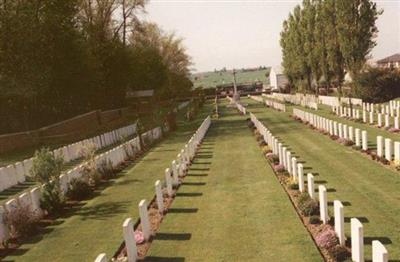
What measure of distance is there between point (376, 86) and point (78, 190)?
36.2m

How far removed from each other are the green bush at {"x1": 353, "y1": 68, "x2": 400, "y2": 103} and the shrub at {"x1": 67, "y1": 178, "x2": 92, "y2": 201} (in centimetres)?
3352

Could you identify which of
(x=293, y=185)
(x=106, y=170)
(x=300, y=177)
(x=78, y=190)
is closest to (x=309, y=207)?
(x=300, y=177)

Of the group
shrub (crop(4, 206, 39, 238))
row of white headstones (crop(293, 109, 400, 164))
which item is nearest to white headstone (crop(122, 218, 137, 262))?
shrub (crop(4, 206, 39, 238))

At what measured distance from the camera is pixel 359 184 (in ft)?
46.7

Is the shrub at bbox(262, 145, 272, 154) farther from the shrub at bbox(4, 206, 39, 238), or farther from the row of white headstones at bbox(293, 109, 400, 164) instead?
the shrub at bbox(4, 206, 39, 238)

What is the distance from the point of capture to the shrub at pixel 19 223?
1146cm

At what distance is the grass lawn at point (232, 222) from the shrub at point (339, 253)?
314mm

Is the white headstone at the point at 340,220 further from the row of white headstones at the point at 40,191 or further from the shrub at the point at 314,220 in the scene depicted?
the row of white headstones at the point at 40,191

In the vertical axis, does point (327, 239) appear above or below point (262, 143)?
above

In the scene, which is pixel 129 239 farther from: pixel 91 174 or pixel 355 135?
pixel 355 135

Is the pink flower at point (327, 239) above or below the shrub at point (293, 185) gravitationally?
above

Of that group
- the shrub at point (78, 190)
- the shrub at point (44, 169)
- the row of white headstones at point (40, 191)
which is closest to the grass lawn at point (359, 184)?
the shrub at point (78, 190)

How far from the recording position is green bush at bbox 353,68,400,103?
43.7 meters

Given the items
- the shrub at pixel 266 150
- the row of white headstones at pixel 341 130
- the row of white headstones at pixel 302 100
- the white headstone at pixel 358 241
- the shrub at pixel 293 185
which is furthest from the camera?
the row of white headstones at pixel 302 100
